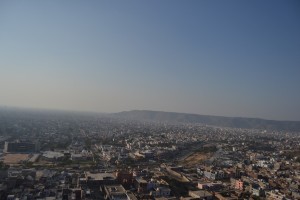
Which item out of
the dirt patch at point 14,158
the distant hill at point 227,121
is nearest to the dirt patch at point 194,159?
the dirt patch at point 14,158

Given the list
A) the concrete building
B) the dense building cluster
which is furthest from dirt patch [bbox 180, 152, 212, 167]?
the concrete building

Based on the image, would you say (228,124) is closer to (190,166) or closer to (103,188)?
(190,166)

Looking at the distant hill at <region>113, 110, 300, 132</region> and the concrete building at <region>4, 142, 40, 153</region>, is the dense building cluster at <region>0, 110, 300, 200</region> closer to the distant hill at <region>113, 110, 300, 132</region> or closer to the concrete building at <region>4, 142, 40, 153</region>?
the concrete building at <region>4, 142, 40, 153</region>

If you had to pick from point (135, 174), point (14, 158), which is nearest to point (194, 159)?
point (135, 174)

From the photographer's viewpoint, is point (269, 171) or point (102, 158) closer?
point (269, 171)

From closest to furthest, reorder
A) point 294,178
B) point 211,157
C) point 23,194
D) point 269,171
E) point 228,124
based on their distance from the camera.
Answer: point 23,194, point 294,178, point 269,171, point 211,157, point 228,124

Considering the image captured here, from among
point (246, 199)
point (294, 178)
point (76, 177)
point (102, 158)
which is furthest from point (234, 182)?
point (102, 158)

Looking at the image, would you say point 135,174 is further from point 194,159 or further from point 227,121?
point 227,121

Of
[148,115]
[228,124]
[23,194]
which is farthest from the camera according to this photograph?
[148,115]
